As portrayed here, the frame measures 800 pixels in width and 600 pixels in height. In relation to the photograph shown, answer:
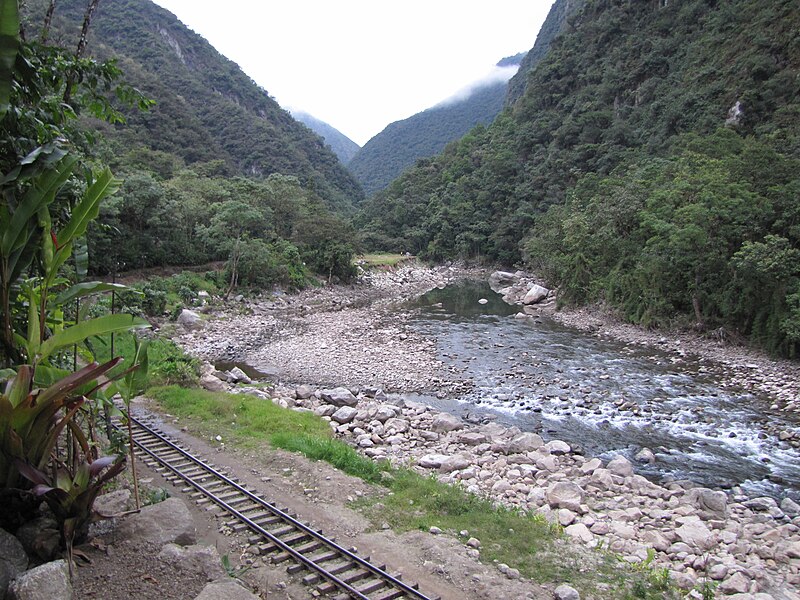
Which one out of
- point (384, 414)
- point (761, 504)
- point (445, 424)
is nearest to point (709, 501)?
point (761, 504)

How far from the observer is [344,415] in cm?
1355

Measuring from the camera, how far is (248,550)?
6320 mm

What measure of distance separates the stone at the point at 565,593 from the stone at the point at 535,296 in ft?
106

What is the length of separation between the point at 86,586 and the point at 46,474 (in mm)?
1039

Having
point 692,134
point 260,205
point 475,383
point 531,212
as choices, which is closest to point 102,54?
point 260,205

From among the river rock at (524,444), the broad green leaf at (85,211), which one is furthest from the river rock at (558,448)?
the broad green leaf at (85,211)

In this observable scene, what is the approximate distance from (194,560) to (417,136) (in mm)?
184003

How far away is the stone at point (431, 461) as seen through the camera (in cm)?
1058

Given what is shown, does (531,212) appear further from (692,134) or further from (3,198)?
(3,198)

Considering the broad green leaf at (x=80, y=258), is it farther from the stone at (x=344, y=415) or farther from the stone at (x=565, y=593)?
the stone at (x=344, y=415)

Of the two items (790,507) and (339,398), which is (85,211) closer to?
(339,398)

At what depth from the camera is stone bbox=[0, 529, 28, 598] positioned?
396cm

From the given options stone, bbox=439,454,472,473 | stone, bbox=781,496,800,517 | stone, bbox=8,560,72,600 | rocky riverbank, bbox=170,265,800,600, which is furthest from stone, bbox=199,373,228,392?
stone, bbox=781,496,800,517

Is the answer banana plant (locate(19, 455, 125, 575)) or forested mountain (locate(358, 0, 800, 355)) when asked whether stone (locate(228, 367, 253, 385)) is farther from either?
forested mountain (locate(358, 0, 800, 355))
